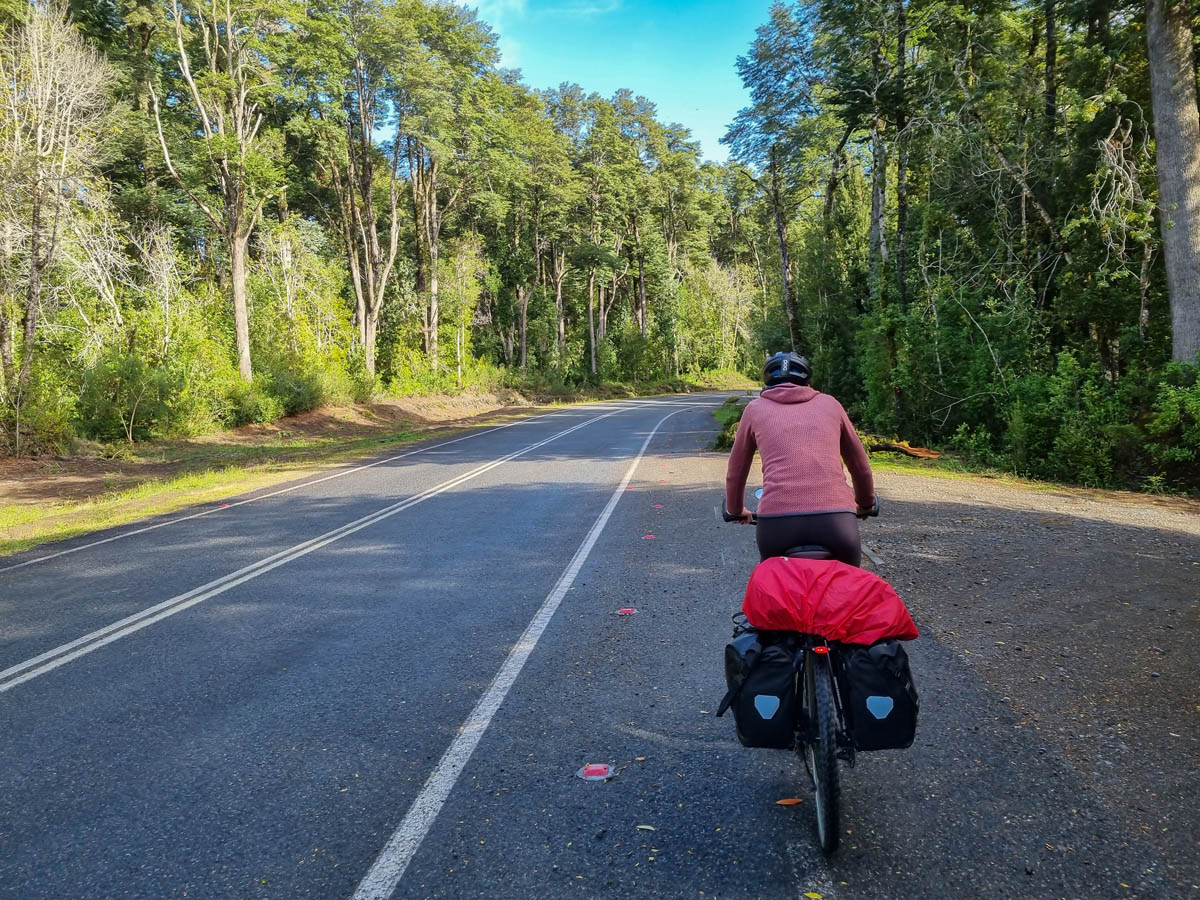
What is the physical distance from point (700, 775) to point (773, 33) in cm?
2862

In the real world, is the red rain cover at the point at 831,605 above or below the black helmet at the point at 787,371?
below

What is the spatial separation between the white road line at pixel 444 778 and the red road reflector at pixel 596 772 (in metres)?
0.63

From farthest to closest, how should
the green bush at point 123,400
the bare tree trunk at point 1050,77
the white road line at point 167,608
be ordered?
the green bush at point 123,400, the bare tree trunk at point 1050,77, the white road line at point 167,608

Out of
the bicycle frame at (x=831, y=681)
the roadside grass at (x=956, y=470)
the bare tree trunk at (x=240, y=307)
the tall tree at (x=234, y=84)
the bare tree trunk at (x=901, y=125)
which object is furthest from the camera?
the bare tree trunk at (x=240, y=307)

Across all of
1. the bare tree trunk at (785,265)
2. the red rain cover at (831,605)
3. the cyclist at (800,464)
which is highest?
the bare tree trunk at (785,265)

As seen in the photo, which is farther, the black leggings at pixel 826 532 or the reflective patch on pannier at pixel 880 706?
the black leggings at pixel 826 532

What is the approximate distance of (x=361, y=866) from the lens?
292cm

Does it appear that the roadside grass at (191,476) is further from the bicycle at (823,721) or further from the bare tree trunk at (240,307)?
the bicycle at (823,721)

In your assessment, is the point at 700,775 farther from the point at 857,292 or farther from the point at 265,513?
the point at 857,292

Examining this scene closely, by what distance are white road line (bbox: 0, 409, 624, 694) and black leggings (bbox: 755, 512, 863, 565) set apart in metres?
5.16

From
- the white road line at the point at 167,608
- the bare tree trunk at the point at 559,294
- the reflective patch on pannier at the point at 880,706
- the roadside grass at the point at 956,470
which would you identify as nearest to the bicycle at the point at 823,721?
the reflective patch on pannier at the point at 880,706

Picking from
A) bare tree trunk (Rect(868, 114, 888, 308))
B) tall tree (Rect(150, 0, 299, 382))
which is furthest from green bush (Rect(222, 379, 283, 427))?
bare tree trunk (Rect(868, 114, 888, 308))

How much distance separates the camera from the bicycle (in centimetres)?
284

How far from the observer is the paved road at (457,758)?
2.86 meters
